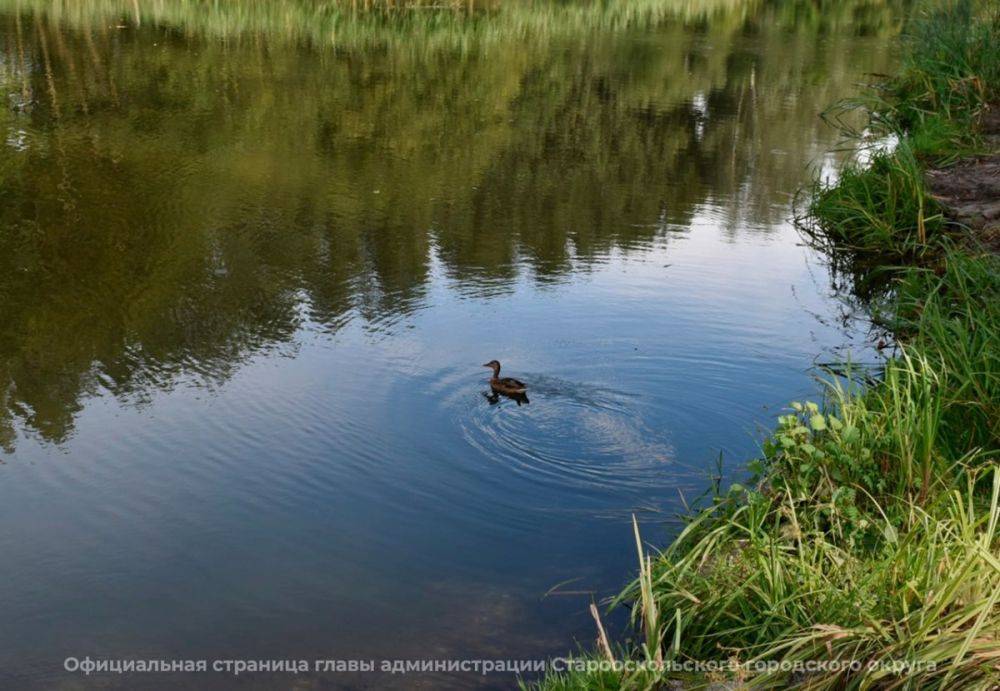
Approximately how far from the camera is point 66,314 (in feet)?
27.5

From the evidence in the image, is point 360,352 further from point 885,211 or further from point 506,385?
point 885,211

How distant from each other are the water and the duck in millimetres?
157

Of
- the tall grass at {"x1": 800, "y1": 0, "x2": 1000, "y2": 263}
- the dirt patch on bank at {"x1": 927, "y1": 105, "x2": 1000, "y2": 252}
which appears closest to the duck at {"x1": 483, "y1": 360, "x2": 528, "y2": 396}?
the tall grass at {"x1": 800, "y1": 0, "x2": 1000, "y2": 263}

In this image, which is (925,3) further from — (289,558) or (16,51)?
(16,51)

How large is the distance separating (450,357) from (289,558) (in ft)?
9.36

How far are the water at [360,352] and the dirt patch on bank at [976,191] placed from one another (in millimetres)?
1283

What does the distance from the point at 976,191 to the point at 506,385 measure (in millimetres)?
5333

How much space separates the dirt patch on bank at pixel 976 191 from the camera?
908cm

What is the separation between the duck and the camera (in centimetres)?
705

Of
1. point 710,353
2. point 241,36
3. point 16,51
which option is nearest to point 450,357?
point 710,353

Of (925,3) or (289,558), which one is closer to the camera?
(289,558)

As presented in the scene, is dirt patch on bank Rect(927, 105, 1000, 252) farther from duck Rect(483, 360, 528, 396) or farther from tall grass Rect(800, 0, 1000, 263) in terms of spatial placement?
duck Rect(483, 360, 528, 396)

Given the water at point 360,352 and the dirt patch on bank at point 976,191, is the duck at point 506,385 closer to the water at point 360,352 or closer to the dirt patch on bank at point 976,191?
the water at point 360,352

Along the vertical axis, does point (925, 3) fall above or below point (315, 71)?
above
